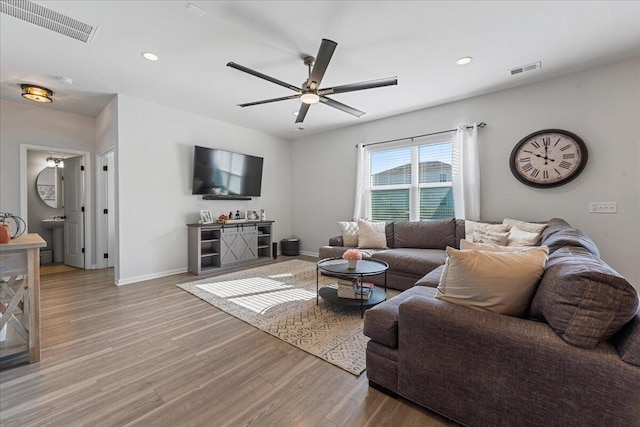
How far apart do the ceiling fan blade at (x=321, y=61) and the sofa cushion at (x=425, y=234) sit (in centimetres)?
262

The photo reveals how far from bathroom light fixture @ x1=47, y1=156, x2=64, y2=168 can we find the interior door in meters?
0.65

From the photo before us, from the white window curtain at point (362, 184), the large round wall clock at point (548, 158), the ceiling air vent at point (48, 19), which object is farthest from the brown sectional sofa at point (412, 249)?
the ceiling air vent at point (48, 19)

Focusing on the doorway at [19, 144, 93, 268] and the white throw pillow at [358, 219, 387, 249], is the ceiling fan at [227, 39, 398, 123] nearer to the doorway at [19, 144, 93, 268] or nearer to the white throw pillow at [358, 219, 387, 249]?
the white throw pillow at [358, 219, 387, 249]

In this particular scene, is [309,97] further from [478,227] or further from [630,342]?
[630,342]

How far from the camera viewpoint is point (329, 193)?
5.71 m

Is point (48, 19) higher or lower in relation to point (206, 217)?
higher

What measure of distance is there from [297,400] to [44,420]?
1.37 meters

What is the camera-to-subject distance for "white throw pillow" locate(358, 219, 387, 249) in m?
4.25

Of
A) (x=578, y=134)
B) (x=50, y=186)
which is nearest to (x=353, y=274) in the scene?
(x=578, y=134)

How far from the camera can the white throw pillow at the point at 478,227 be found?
10.8 ft

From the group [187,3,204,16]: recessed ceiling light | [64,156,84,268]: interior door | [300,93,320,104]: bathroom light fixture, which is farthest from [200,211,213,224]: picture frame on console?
[187,3,204,16]: recessed ceiling light

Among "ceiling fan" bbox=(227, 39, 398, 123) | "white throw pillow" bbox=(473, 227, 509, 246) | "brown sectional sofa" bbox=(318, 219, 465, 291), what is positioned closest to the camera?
"ceiling fan" bbox=(227, 39, 398, 123)

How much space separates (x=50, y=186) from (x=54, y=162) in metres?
0.51

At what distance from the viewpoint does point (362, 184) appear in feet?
16.6
